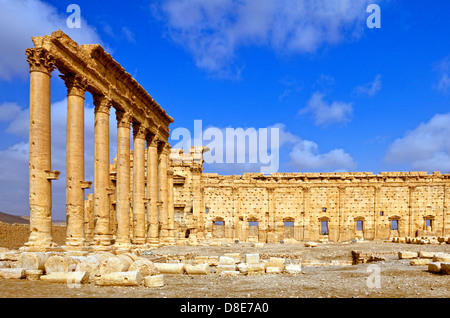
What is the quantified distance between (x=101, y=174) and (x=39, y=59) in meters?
5.95

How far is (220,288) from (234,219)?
28.5m

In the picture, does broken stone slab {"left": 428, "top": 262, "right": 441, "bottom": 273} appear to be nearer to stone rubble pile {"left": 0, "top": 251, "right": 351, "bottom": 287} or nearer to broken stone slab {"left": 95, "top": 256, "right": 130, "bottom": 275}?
stone rubble pile {"left": 0, "top": 251, "right": 351, "bottom": 287}

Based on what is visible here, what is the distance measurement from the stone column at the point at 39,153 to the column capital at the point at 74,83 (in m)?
1.84

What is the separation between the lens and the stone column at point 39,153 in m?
13.6

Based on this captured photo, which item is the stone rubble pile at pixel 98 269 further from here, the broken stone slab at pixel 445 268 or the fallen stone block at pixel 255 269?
the broken stone slab at pixel 445 268

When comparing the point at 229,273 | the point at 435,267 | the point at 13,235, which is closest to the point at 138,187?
the point at 229,273

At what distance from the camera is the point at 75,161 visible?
15.7 metres

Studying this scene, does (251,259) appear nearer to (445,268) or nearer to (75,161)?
(445,268)

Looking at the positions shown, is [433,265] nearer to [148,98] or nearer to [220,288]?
[220,288]

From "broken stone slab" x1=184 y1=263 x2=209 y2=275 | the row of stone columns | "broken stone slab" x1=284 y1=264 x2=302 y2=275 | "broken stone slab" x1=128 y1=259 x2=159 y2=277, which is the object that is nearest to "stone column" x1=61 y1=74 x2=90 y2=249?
the row of stone columns

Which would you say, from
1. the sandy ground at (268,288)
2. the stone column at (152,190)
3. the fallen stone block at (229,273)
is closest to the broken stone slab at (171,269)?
the sandy ground at (268,288)

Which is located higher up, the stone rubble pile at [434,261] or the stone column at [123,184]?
the stone column at [123,184]

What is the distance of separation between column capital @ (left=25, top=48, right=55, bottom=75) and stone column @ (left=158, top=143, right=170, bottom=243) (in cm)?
1436

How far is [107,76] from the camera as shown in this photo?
62.1ft
